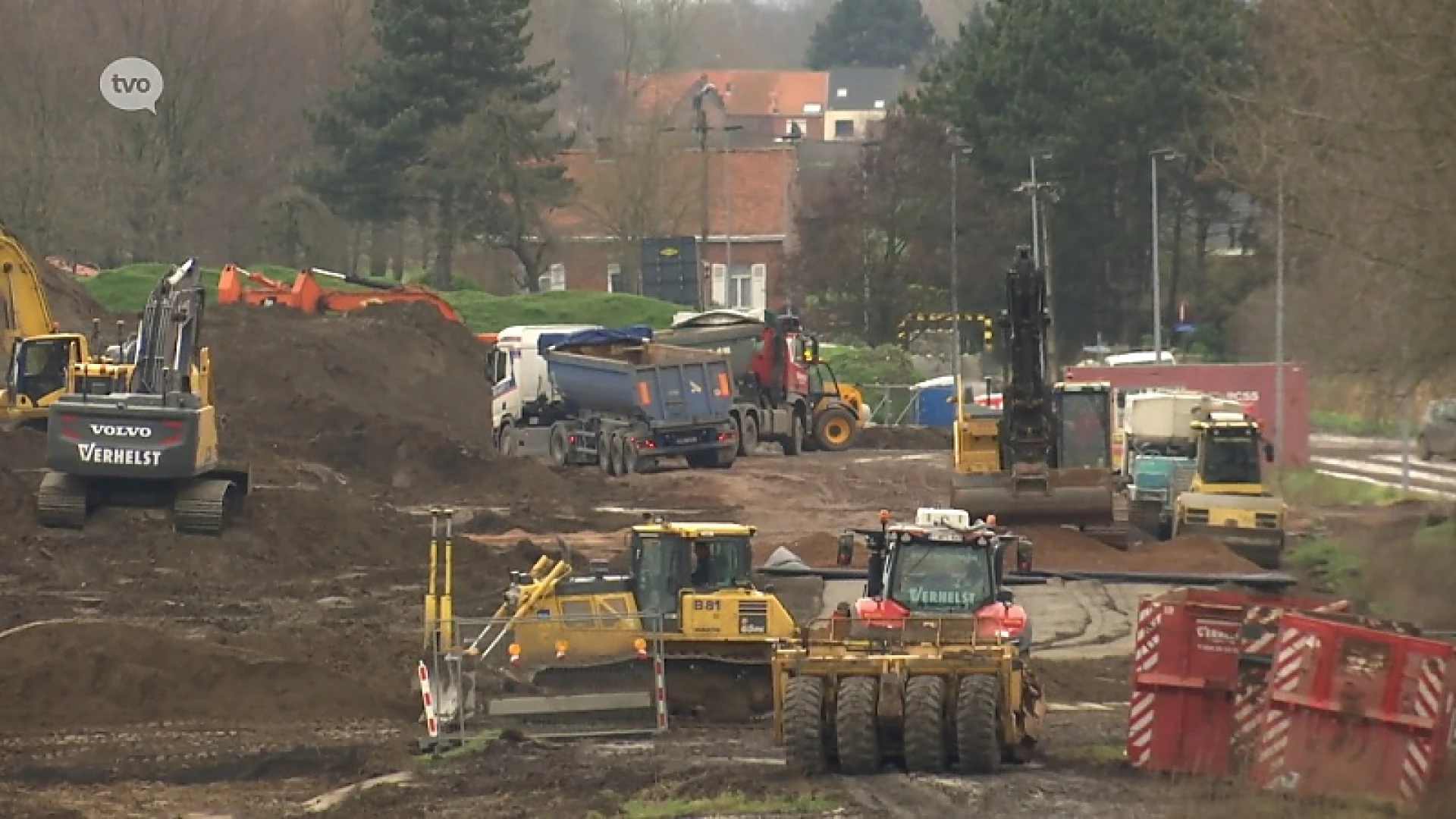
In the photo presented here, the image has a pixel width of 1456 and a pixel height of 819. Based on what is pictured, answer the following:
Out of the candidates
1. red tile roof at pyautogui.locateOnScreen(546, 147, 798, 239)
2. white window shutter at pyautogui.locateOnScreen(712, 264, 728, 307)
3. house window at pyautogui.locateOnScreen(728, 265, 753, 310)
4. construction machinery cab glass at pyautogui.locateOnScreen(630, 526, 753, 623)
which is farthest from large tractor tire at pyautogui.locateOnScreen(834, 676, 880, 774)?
house window at pyautogui.locateOnScreen(728, 265, 753, 310)

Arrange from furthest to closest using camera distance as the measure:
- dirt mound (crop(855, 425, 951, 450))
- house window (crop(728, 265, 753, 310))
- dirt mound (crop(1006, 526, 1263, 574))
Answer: house window (crop(728, 265, 753, 310))
dirt mound (crop(855, 425, 951, 450))
dirt mound (crop(1006, 526, 1263, 574))

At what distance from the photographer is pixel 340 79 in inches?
3396

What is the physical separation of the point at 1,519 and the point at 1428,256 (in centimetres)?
1916

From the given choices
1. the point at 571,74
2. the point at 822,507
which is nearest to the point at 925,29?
the point at 571,74

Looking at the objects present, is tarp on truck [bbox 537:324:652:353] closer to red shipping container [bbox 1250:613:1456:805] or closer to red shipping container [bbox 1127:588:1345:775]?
red shipping container [bbox 1127:588:1345:775]

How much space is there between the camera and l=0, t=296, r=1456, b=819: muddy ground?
17.4 metres

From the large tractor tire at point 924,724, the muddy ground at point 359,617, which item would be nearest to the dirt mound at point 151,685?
the muddy ground at point 359,617

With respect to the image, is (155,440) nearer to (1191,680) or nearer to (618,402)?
(618,402)

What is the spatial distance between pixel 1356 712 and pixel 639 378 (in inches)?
1222

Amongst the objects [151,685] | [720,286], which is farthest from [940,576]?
[720,286]

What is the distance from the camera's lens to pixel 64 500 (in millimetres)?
32469

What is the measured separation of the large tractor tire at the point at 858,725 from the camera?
17.2m

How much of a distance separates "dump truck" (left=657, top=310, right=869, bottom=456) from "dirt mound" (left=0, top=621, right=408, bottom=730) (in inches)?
1133

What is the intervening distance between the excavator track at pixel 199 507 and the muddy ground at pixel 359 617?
0.23 m
